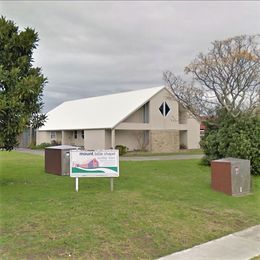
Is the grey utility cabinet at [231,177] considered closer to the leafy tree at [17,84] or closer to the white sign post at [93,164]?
the white sign post at [93,164]

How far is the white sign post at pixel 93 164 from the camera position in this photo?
9906 millimetres

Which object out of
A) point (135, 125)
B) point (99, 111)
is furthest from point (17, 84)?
point (99, 111)

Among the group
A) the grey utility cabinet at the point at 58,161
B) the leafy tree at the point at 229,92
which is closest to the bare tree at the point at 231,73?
the leafy tree at the point at 229,92

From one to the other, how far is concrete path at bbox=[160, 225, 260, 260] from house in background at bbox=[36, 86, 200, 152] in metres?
24.3

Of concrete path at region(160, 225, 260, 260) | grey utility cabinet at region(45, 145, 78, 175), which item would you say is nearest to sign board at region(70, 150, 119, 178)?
concrete path at region(160, 225, 260, 260)

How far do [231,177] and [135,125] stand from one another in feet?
72.9

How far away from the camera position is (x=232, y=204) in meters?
9.65

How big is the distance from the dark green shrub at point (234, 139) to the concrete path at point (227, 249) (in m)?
9.80

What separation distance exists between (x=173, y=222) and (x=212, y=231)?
2.55ft

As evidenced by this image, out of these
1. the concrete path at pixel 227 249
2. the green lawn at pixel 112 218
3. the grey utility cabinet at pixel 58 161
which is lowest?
the concrete path at pixel 227 249

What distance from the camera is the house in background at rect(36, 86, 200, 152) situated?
3269cm

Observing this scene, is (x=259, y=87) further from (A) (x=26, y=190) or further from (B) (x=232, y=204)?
(A) (x=26, y=190)

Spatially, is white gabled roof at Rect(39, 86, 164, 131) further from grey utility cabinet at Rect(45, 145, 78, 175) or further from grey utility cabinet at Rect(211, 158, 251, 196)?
grey utility cabinet at Rect(211, 158, 251, 196)

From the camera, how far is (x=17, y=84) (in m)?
9.42
